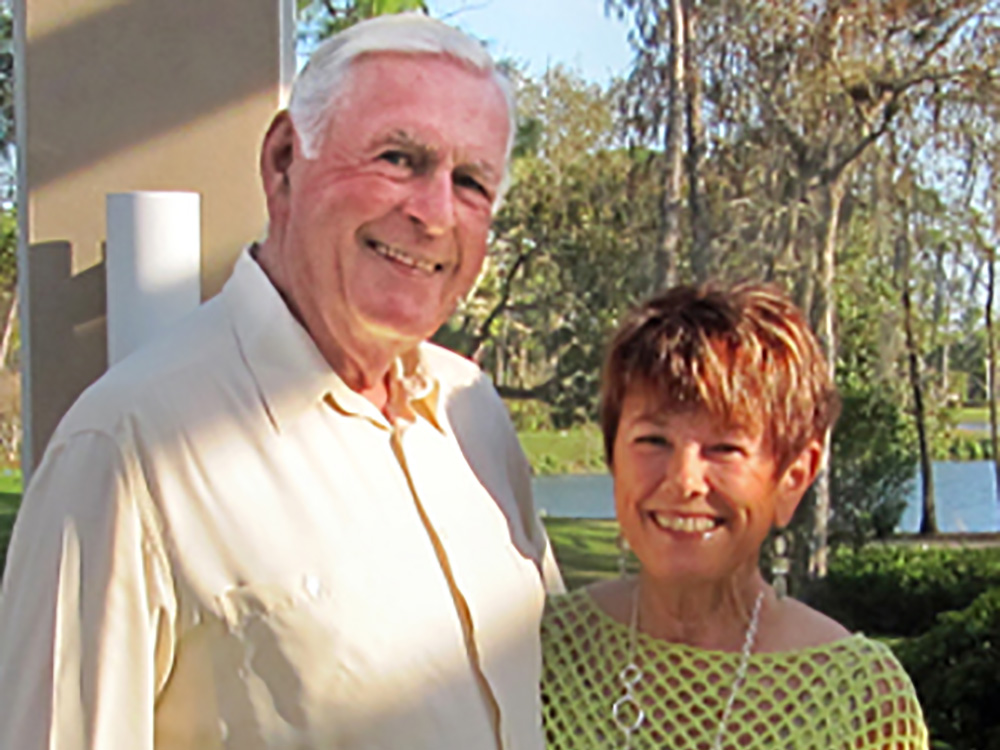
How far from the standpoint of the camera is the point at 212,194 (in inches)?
139

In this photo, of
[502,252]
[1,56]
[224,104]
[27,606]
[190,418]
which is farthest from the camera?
[502,252]

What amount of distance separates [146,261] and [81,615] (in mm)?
1996

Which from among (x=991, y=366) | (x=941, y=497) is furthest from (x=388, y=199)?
(x=941, y=497)

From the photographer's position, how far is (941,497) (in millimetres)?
15102

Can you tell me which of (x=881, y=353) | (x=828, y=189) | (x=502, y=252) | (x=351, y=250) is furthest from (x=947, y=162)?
(x=351, y=250)

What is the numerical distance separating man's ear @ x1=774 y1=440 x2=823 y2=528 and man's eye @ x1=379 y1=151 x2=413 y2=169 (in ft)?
2.36

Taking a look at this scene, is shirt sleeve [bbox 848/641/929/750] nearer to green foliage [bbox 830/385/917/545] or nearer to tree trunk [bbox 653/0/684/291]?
tree trunk [bbox 653/0/684/291]

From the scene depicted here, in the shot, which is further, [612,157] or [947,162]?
[612,157]

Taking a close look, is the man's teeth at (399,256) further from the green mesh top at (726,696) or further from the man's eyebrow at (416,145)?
the green mesh top at (726,696)

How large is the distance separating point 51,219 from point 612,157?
8446 millimetres

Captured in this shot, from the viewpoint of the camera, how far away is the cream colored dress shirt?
4.50ft

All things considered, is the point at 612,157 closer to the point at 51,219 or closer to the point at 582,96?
the point at 582,96

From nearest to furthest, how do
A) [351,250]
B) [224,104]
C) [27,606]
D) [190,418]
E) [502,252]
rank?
[27,606] → [190,418] → [351,250] → [224,104] → [502,252]

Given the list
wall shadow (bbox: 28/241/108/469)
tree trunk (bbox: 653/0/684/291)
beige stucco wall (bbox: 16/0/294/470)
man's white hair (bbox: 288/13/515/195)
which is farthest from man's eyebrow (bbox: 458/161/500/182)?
tree trunk (bbox: 653/0/684/291)
